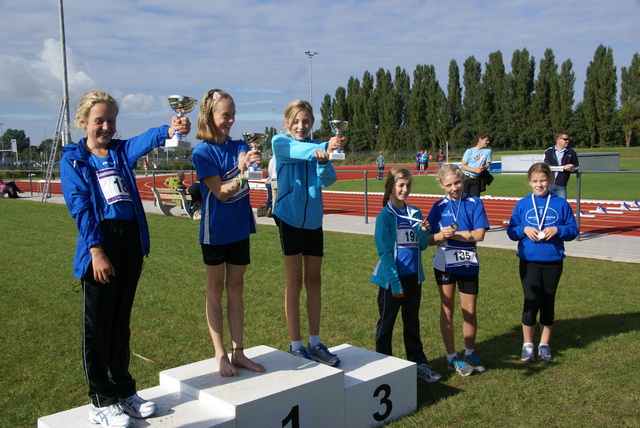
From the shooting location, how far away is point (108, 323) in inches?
118

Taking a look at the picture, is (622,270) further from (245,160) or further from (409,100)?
(409,100)

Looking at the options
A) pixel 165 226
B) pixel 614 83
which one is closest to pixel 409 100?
pixel 614 83

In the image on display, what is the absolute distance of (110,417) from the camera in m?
2.85

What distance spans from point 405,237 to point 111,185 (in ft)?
6.95

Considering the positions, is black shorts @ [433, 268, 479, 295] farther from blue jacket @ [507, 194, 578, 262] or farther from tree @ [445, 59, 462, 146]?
A: tree @ [445, 59, 462, 146]

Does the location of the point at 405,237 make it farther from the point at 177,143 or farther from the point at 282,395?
the point at 177,143

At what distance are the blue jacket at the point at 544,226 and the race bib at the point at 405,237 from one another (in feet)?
3.46

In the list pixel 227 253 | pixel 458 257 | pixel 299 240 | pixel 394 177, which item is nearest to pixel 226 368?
pixel 227 253

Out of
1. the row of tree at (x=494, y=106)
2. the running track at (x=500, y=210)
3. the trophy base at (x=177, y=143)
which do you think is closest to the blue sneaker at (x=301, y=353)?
the trophy base at (x=177, y=143)

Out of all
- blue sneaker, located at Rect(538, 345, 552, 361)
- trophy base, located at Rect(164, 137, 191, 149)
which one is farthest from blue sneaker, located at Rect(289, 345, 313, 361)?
blue sneaker, located at Rect(538, 345, 552, 361)

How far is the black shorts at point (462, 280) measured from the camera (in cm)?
430

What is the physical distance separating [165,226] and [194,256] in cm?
424

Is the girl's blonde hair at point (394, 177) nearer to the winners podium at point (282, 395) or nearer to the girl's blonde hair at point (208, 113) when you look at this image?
the winners podium at point (282, 395)

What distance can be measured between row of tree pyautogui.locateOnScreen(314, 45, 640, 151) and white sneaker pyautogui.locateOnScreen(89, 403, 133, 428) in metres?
59.9
